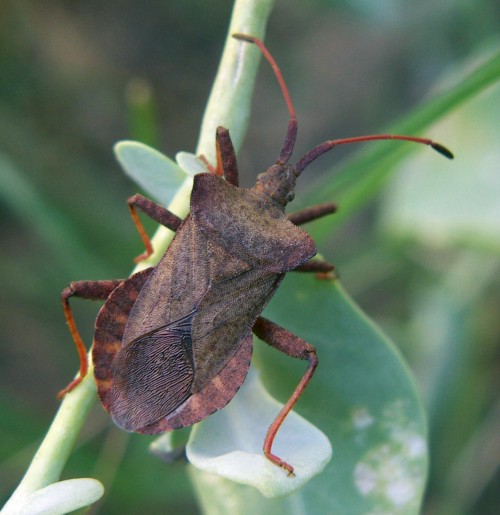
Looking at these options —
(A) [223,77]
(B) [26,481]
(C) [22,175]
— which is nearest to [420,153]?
(A) [223,77]

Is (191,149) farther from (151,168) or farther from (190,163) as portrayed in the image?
(190,163)

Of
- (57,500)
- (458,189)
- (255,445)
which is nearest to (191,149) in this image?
(458,189)

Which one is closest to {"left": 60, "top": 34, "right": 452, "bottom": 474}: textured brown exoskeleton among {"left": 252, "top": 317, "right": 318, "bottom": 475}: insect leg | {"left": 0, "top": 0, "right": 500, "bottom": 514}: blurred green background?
{"left": 252, "top": 317, "right": 318, "bottom": 475}: insect leg

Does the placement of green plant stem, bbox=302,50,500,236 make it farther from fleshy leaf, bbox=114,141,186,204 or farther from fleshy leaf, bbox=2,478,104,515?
fleshy leaf, bbox=2,478,104,515

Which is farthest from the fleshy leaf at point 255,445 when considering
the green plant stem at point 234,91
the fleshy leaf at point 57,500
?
the green plant stem at point 234,91

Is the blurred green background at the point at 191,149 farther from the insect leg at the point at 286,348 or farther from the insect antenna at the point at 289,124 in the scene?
the insect leg at the point at 286,348

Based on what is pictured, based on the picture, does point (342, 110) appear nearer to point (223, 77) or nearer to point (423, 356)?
point (423, 356)
